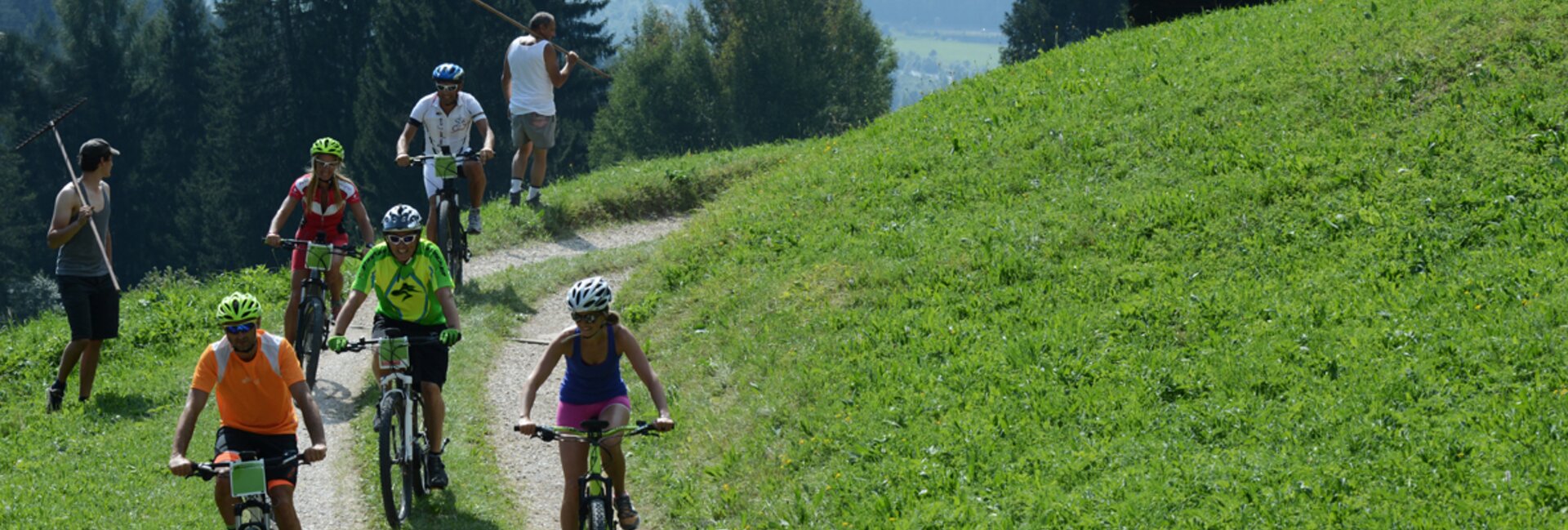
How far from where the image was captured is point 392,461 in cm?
972

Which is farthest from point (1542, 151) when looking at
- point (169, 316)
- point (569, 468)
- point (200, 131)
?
point (200, 131)

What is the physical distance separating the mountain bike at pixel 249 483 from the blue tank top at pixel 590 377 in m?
1.56

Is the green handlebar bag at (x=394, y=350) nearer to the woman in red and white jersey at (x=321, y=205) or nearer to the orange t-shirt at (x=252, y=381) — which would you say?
the orange t-shirt at (x=252, y=381)

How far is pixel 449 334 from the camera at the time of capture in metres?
9.30

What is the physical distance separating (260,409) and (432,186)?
6832mm

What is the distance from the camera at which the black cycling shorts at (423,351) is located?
9844 mm

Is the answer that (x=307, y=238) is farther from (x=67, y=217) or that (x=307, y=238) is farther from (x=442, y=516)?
(x=442, y=516)

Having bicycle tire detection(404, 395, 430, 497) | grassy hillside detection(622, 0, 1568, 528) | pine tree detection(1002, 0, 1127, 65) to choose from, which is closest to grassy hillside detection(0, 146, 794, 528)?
bicycle tire detection(404, 395, 430, 497)

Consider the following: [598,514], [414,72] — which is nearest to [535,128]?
[598,514]

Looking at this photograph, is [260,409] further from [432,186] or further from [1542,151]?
[1542,151]

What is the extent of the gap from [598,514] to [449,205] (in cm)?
724

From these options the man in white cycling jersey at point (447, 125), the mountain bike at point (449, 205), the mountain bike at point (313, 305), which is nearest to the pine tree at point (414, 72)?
the mountain bike at point (449, 205)

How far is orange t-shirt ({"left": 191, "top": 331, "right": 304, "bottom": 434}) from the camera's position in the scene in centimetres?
819

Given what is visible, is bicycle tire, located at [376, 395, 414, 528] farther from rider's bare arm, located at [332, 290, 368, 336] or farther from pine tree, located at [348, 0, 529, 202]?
pine tree, located at [348, 0, 529, 202]
